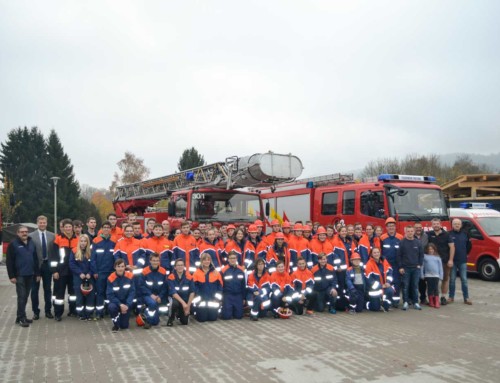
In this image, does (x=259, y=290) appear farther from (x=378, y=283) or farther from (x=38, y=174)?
(x=38, y=174)

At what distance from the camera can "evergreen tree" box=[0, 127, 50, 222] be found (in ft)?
157

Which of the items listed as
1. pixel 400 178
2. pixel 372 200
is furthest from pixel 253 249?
pixel 400 178

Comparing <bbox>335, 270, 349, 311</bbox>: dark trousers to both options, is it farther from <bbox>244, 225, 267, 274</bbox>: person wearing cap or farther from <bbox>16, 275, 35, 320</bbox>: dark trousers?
<bbox>16, 275, 35, 320</bbox>: dark trousers

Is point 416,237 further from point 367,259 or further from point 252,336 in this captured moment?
point 252,336

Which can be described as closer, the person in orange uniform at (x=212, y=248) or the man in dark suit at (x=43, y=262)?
the man in dark suit at (x=43, y=262)

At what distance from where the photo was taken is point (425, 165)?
144 ft

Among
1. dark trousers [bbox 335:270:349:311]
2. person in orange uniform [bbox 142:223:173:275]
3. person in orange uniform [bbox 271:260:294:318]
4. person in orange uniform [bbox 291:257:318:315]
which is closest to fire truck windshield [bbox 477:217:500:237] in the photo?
dark trousers [bbox 335:270:349:311]

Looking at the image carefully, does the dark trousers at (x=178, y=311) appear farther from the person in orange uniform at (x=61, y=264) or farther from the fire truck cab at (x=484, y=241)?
the fire truck cab at (x=484, y=241)

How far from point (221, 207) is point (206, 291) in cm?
447

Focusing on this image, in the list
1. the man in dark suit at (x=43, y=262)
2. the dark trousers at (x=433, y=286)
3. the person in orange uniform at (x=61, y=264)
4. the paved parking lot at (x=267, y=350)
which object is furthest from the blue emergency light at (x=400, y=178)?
the man in dark suit at (x=43, y=262)

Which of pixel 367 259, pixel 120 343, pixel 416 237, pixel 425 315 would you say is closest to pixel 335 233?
pixel 367 259

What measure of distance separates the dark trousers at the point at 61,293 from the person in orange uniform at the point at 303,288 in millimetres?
3873

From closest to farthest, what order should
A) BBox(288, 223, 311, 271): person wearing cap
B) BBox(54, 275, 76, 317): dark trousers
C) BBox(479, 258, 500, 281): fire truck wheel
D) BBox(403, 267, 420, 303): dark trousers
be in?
1. BBox(54, 275, 76, 317): dark trousers
2. BBox(403, 267, 420, 303): dark trousers
3. BBox(288, 223, 311, 271): person wearing cap
4. BBox(479, 258, 500, 281): fire truck wheel

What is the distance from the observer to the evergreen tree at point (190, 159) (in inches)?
2124
